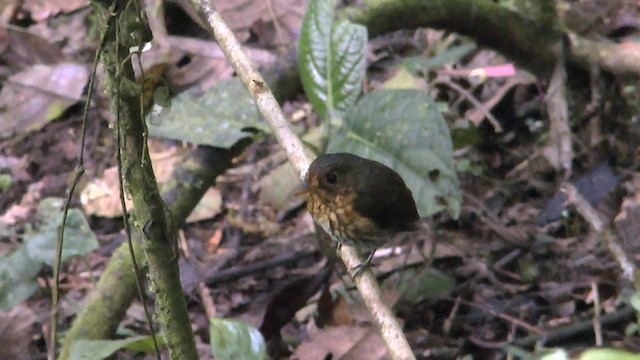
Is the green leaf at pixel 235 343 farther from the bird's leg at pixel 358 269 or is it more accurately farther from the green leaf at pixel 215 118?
the green leaf at pixel 215 118

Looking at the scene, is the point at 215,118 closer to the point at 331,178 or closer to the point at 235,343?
the point at 331,178

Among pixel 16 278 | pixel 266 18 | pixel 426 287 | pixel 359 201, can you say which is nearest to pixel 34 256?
pixel 16 278

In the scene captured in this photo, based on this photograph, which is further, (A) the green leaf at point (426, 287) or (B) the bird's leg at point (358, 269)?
(A) the green leaf at point (426, 287)

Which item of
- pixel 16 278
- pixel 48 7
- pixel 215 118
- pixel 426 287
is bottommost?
pixel 426 287

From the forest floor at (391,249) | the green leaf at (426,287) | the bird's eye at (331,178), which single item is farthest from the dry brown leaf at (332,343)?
the bird's eye at (331,178)

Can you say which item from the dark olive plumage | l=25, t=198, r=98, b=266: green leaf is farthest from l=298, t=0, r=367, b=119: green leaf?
l=25, t=198, r=98, b=266: green leaf

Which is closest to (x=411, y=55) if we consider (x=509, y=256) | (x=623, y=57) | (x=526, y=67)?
(x=526, y=67)

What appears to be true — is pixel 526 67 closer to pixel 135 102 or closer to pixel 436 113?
pixel 436 113

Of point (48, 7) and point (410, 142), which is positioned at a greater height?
point (410, 142)

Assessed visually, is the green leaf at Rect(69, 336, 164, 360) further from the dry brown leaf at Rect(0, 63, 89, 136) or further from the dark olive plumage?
the dry brown leaf at Rect(0, 63, 89, 136)
